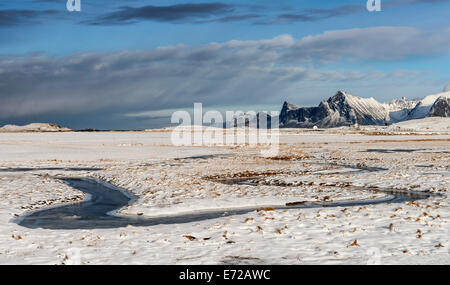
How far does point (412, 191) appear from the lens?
80.4 ft

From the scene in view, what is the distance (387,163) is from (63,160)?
3370 cm

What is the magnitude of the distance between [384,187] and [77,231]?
18201 millimetres

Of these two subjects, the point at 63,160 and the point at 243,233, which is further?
the point at 63,160

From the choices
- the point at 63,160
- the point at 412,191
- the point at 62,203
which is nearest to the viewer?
the point at 62,203

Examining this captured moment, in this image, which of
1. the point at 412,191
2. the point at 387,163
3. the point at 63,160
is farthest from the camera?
the point at 63,160
